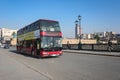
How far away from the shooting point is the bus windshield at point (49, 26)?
20.6m

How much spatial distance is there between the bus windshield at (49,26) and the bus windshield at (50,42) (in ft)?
2.97

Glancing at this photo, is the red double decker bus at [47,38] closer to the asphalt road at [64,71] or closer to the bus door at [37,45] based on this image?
the bus door at [37,45]

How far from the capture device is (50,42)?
2077 centimetres

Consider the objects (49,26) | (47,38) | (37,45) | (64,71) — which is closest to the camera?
(64,71)

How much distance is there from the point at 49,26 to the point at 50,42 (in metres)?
1.69

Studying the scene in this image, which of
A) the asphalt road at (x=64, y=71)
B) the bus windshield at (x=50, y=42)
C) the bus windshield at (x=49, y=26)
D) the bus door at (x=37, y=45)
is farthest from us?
the bus door at (x=37, y=45)

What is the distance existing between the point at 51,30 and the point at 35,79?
40.8ft

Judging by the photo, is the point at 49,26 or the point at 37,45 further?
the point at 37,45

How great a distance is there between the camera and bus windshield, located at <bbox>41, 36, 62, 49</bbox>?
20.4 m

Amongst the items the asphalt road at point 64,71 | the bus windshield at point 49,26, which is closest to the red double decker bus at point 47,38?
the bus windshield at point 49,26

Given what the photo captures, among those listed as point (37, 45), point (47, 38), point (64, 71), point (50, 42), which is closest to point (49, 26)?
point (47, 38)

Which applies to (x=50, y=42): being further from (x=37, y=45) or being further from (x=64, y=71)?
(x=64, y=71)

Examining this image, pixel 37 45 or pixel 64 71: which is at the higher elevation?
pixel 37 45

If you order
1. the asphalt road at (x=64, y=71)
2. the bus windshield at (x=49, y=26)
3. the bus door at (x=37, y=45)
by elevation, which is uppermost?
the bus windshield at (x=49, y=26)
